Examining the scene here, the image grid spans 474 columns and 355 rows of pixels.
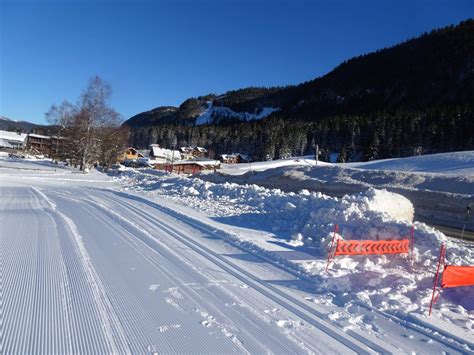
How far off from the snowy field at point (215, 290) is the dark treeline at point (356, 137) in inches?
3078

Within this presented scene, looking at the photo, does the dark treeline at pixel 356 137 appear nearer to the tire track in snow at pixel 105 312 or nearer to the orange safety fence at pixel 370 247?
the orange safety fence at pixel 370 247

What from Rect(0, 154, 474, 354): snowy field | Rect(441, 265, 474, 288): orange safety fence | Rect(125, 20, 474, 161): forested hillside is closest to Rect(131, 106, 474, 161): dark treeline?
Rect(125, 20, 474, 161): forested hillside

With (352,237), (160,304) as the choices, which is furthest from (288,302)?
(352,237)

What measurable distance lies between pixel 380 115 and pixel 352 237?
105181 mm

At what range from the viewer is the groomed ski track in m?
4.35

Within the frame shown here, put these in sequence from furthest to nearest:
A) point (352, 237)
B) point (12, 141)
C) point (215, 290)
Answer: point (12, 141) < point (352, 237) < point (215, 290)

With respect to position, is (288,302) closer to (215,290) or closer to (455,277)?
(215,290)

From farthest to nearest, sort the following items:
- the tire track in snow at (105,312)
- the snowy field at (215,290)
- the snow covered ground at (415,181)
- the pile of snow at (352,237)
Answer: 1. the snow covered ground at (415,181)
2. the pile of snow at (352,237)
3. the snowy field at (215,290)
4. the tire track in snow at (105,312)

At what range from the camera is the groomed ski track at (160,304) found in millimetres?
4352

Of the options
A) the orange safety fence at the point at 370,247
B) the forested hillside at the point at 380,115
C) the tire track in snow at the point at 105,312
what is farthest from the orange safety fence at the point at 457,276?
the forested hillside at the point at 380,115

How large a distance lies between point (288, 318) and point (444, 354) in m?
1.97

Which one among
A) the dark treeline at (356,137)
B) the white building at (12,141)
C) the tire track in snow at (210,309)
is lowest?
the tire track in snow at (210,309)

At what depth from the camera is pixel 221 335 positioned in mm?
4609

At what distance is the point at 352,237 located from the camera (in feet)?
34.4
